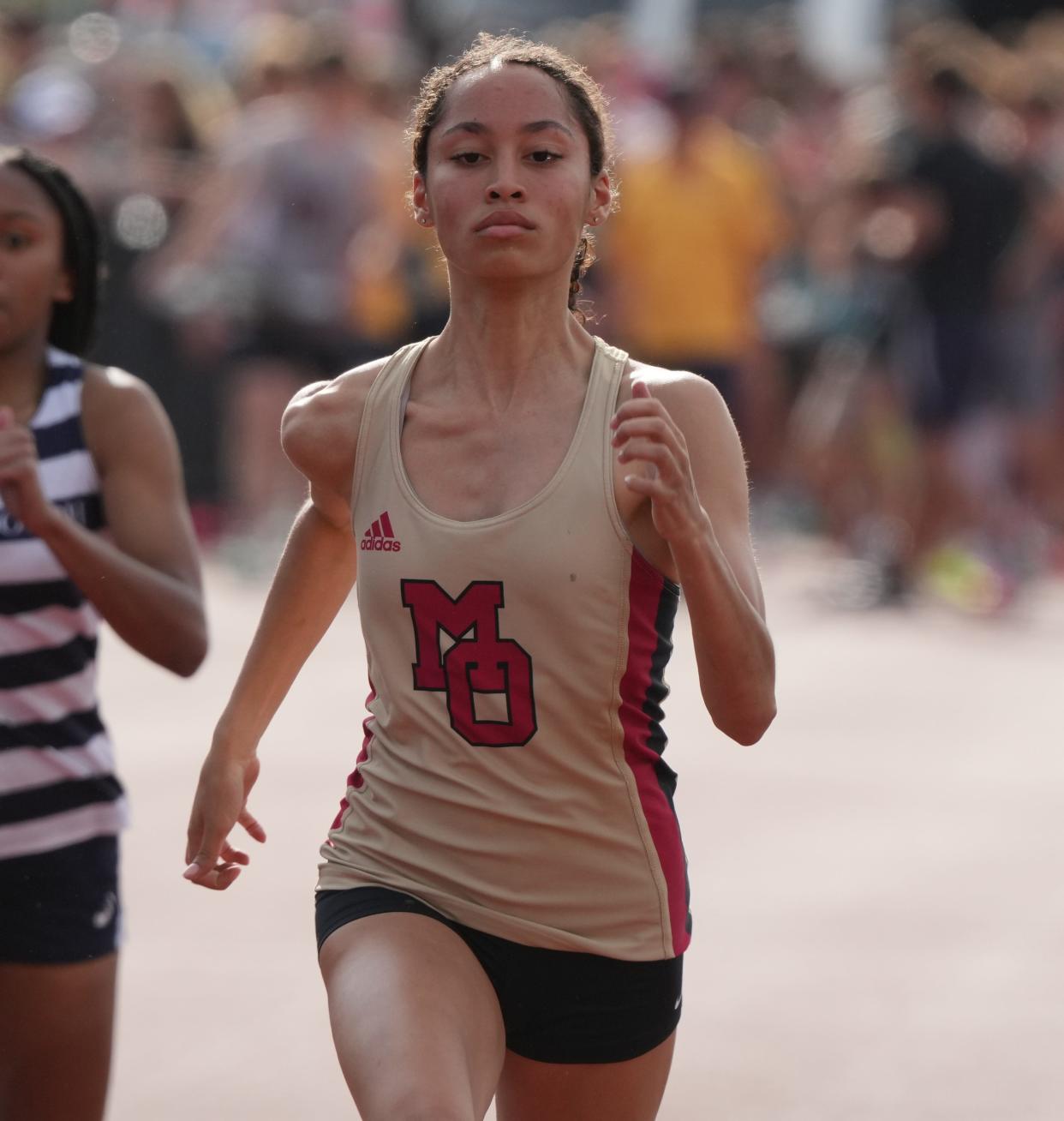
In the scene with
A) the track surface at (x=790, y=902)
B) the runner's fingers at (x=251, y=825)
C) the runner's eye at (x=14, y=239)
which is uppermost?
the runner's eye at (x=14, y=239)

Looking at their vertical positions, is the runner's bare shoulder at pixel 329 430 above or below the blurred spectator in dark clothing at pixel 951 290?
below

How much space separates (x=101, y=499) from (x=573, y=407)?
912 mm

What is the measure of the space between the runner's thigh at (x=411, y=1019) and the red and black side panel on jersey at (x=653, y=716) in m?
0.29

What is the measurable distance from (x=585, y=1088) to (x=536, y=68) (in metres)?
1.42

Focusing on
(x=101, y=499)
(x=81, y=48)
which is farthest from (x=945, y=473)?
(x=101, y=499)

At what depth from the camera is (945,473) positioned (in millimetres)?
11914

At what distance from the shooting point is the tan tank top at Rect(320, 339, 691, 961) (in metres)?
3.12

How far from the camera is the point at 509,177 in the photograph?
3160 millimetres

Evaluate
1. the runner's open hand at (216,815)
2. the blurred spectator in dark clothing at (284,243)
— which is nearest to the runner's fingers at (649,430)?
the runner's open hand at (216,815)

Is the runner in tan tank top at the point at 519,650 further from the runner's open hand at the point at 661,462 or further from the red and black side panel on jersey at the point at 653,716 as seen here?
the runner's open hand at the point at 661,462

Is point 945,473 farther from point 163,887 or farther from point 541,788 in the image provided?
point 541,788

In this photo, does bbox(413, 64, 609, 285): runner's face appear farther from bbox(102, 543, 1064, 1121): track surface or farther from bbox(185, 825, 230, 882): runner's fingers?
bbox(102, 543, 1064, 1121): track surface

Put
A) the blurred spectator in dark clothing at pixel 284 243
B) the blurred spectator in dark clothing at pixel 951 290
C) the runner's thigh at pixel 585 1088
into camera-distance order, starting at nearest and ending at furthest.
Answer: the runner's thigh at pixel 585 1088 < the blurred spectator in dark clothing at pixel 951 290 < the blurred spectator in dark clothing at pixel 284 243

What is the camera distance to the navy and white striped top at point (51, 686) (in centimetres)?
362
